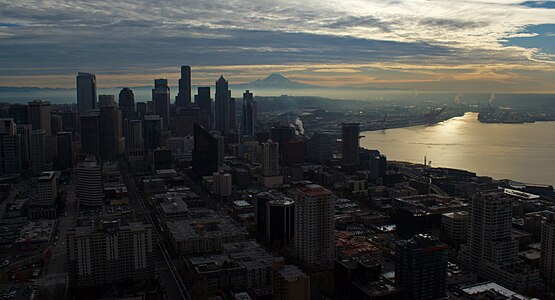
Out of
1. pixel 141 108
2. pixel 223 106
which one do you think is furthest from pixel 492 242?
pixel 141 108

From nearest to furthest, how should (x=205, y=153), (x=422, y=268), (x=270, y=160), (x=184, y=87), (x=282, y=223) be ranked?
(x=422, y=268) < (x=282, y=223) < (x=270, y=160) < (x=205, y=153) < (x=184, y=87)

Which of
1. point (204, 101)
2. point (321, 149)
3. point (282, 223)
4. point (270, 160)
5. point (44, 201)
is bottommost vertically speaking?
point (44, 201)

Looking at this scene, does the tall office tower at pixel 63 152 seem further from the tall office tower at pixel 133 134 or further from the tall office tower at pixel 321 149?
the tall office tower at pixel 321 149

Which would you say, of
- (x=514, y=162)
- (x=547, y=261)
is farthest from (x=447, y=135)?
(x=547, y=261)

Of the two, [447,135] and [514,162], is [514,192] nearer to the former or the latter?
[514,162]

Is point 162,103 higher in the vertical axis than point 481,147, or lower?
higher

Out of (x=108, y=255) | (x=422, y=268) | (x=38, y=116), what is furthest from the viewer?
(x=38, y=116)

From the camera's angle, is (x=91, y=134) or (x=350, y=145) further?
(x=91, y=134)

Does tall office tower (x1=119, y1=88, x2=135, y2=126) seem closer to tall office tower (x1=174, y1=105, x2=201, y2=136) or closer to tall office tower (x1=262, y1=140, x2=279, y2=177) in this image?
tall office tower (x1=174, y1=105, x2=201, y2=136)

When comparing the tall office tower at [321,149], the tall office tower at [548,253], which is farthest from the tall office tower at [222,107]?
the tall office tower at [548,253]

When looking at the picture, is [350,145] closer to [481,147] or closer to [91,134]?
[481,147]
